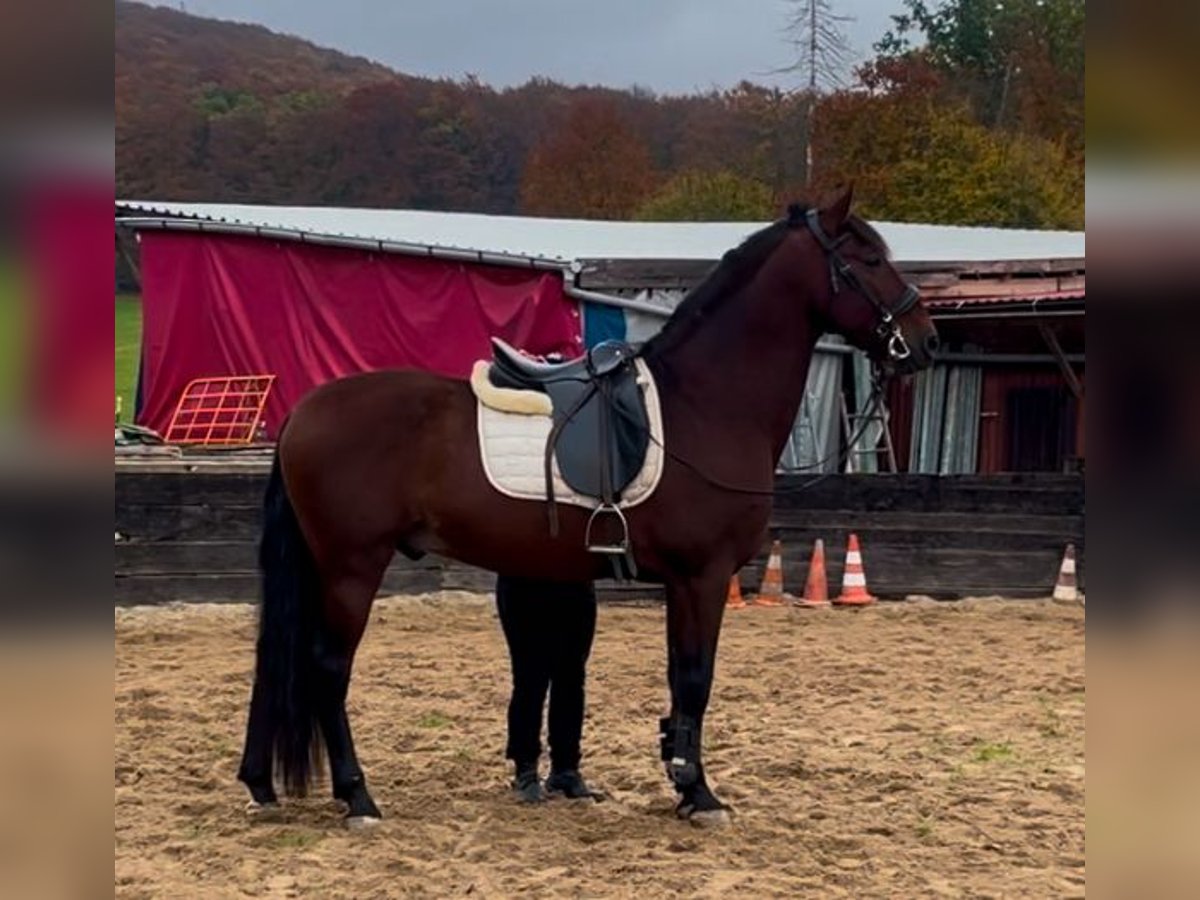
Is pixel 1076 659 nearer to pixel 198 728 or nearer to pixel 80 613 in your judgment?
pixel 198 728

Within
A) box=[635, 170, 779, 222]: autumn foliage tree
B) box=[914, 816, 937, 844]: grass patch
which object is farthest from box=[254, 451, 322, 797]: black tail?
box=[635, 170, 779, 222]: autumn foliage tree

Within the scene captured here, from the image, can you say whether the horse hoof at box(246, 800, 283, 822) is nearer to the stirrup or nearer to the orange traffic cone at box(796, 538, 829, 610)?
the stirrup

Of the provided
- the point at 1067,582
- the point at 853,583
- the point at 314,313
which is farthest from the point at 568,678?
the point at 314,313

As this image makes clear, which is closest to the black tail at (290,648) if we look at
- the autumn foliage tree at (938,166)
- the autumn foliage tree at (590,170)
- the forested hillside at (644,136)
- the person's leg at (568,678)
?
the person's leg at (568,678)

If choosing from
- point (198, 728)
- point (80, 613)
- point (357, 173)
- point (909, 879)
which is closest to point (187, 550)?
point (198, 728)

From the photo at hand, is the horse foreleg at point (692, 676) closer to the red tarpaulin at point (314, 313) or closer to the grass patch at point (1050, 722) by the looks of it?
the grass patch at point (1050, 722)

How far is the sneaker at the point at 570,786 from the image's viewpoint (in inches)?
184

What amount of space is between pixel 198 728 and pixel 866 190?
88.5 feet

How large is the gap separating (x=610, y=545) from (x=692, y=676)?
1.79ft

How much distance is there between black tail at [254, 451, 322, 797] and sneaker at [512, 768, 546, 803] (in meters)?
0.75

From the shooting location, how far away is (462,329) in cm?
1162

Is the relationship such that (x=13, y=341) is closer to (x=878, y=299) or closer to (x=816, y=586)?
(x=878, y=299)

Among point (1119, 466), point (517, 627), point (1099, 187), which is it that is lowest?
point (517, 627)

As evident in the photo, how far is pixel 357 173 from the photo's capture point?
129ft
